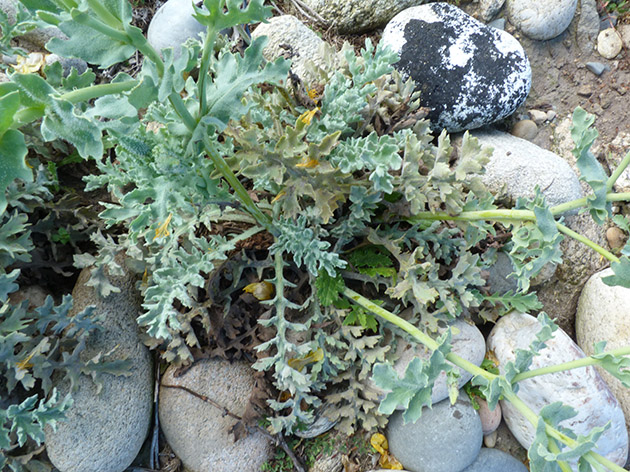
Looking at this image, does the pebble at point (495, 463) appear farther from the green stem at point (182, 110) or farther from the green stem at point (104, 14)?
the green stem at point (104, 14)

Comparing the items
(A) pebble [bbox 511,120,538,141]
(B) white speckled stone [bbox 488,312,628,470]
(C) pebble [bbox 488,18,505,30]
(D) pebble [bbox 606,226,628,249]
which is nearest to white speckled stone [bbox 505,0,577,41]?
(C) pebble [bbox 488,18,505,30]

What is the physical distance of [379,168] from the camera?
164 cm

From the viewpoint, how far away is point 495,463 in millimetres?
2490

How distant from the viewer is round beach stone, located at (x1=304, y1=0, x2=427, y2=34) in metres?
3.01

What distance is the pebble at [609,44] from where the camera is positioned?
10.3 ft

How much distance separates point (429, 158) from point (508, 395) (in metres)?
0.95

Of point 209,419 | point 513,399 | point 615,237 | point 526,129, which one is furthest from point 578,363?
point 526,129

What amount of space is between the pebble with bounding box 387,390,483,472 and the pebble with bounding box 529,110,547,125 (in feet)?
5.79

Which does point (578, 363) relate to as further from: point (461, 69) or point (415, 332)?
point (461, 69)

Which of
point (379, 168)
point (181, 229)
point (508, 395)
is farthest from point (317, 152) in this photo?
point (508, 395)

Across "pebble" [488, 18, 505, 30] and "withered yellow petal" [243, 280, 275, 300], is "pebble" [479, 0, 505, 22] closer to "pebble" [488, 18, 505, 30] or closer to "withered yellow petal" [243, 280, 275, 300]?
"pebble" [488, 18, 505, 30]

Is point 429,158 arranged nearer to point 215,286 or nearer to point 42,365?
point 215,286

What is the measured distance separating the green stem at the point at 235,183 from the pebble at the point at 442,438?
1.21m

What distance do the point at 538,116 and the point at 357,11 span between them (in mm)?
1299
